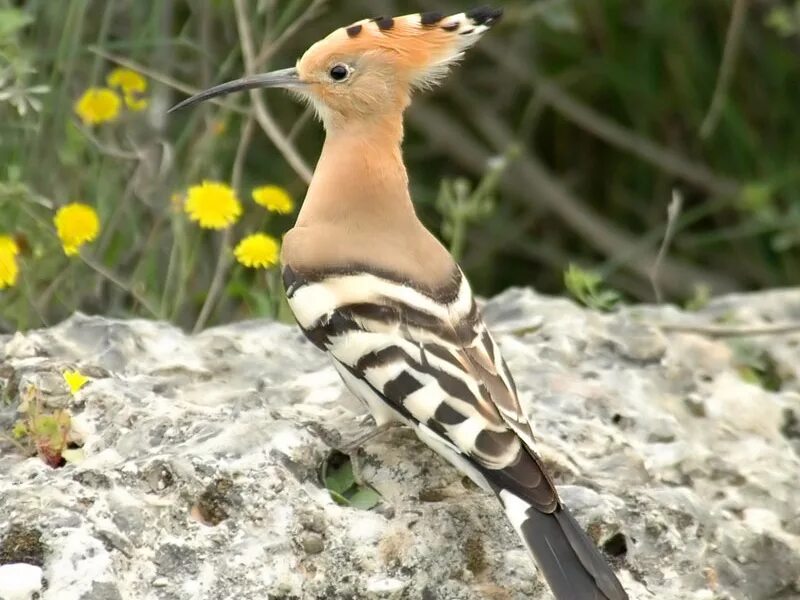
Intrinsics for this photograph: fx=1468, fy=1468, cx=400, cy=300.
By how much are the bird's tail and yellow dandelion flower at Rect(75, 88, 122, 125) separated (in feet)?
4.83

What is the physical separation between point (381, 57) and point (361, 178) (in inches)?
9.5

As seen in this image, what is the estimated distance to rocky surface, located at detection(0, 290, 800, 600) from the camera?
1.88 m

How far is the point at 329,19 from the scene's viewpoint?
4824mm

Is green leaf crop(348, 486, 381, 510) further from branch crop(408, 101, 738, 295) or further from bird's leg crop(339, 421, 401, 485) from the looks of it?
branch crop(408, 101, 738, 295)

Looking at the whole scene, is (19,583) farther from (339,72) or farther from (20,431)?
(339,72)

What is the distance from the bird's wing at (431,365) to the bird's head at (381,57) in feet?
1.28

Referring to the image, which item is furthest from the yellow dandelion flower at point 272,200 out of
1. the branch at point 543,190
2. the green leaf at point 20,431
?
the branch at point 543,190

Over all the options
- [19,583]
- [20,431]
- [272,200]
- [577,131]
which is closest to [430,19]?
[272,200]

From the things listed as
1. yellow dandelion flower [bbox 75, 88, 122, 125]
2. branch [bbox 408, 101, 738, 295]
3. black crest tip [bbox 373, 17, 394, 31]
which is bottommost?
branch [bbox 408, 101, 738, 295]

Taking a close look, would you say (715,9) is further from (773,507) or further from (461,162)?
(773,507)

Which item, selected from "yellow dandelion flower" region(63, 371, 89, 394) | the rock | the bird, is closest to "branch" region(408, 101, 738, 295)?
the bird

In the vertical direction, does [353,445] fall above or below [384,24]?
below

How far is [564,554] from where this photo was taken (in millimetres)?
1933

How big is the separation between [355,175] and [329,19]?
2385 mm
